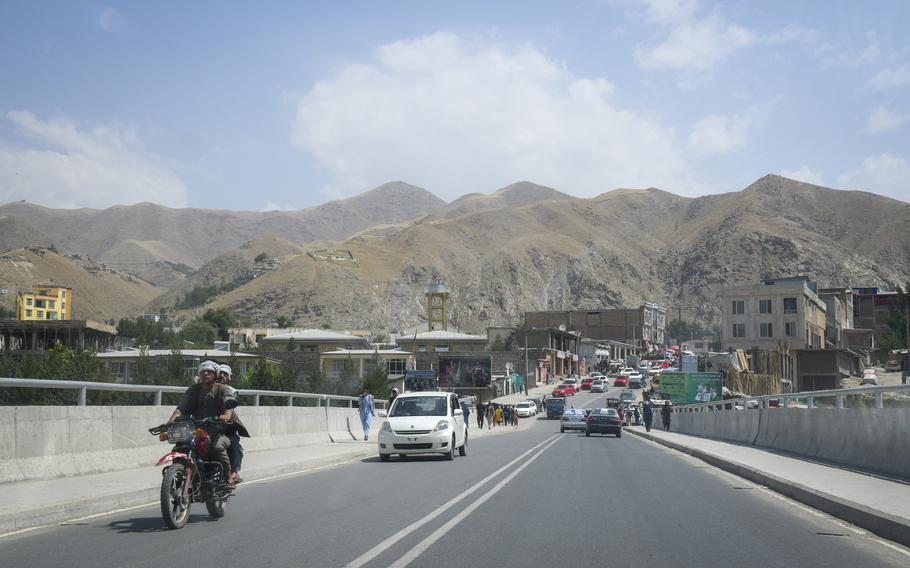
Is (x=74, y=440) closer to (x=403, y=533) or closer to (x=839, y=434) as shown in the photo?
(x=403, y=533)

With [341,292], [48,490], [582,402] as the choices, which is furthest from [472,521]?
[341,292]

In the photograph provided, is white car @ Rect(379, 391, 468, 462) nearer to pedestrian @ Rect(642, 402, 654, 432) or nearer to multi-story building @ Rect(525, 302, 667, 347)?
pedestrian @ Rect(642, 402, 654, 432)

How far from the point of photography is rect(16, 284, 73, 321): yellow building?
12912 centimetres

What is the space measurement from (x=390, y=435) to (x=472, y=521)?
37.8 ft

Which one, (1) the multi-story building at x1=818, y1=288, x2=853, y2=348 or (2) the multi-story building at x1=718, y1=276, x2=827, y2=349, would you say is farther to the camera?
(1) the multi-story building at x1=818, y1=288, x2=853, y2=348

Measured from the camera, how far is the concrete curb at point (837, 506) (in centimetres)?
934

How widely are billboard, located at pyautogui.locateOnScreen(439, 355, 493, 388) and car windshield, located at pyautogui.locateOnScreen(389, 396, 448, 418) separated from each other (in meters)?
70.4

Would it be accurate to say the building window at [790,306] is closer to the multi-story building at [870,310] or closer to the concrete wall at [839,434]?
the multi-story building at [870,310]

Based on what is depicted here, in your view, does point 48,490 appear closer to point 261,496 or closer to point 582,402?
point 261,496

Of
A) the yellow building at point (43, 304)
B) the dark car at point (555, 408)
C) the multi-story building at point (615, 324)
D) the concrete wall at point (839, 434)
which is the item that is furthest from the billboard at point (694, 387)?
the multi-story building at point (615, 324)

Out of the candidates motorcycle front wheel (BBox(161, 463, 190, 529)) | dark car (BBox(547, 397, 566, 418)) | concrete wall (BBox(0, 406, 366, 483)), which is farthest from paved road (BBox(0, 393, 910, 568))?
dark car (BBox(547, 397, 566, 418))

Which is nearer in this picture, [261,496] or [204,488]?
[204,488]

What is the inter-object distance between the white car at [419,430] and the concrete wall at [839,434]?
27.9 feet

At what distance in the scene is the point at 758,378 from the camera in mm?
73938
